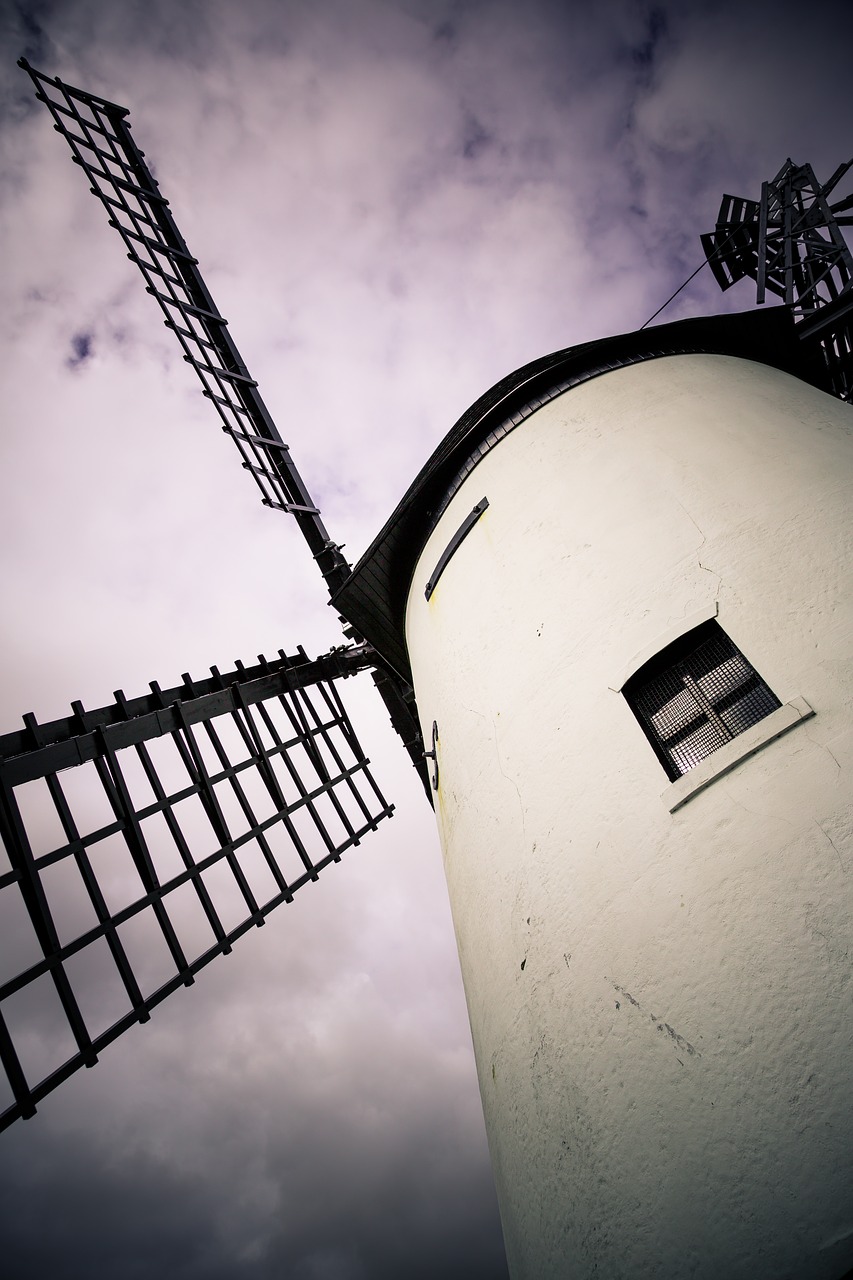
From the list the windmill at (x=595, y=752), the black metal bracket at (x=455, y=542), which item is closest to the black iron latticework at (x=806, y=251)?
the windmill at (x=595, y=752)

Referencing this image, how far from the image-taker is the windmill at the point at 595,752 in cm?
249

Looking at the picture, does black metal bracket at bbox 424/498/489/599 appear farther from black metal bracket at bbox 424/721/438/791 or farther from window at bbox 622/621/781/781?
window at bbox 622/621/781/781

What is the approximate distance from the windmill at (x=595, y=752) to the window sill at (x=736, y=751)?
0.01m

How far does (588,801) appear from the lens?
130 inches

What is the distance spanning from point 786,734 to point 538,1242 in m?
2.71

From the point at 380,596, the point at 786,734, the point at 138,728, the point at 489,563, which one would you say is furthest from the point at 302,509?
the point at 786,734

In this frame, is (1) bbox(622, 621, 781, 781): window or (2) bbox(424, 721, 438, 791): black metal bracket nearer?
(1) bbox(622, 621, 781, 781): window

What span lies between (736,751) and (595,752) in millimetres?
767

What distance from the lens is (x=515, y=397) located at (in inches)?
220

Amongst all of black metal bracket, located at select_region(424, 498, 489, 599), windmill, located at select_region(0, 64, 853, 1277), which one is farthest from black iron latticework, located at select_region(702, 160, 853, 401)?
black metal bracket, located at select_region(424, 498, 489, 599)

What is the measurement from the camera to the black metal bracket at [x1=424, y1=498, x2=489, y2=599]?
541cm

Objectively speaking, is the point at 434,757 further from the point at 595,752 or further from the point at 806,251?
the point at 806,251

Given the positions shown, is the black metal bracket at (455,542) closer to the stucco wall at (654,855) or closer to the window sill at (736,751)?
the stucco wall at (654,855)

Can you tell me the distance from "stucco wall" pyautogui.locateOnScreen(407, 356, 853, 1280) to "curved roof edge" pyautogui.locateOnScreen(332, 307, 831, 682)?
0.53 meters
